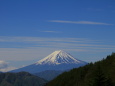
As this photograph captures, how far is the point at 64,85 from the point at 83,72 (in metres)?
21.6

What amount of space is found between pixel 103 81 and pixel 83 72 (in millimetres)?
111987

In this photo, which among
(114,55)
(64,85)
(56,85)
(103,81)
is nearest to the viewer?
(103,81)

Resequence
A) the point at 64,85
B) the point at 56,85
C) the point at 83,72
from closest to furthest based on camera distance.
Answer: the point at 83,72
the point at 64,85
the point at 56,85

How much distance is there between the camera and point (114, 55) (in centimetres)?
12494

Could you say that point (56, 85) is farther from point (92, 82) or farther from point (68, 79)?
point (92, 82)

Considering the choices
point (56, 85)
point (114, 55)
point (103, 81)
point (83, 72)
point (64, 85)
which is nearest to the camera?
point (103, 81)

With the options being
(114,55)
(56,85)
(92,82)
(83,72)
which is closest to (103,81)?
(92,82)

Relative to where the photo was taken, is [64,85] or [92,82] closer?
[92,82]

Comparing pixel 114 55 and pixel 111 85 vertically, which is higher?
pixel 114 55

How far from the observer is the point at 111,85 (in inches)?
1303

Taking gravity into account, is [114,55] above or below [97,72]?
above

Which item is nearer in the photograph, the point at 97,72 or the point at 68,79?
the point at 97,72

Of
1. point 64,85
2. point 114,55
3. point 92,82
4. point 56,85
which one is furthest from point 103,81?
point 56,85

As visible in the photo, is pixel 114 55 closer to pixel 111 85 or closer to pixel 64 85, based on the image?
pixel 64 85
